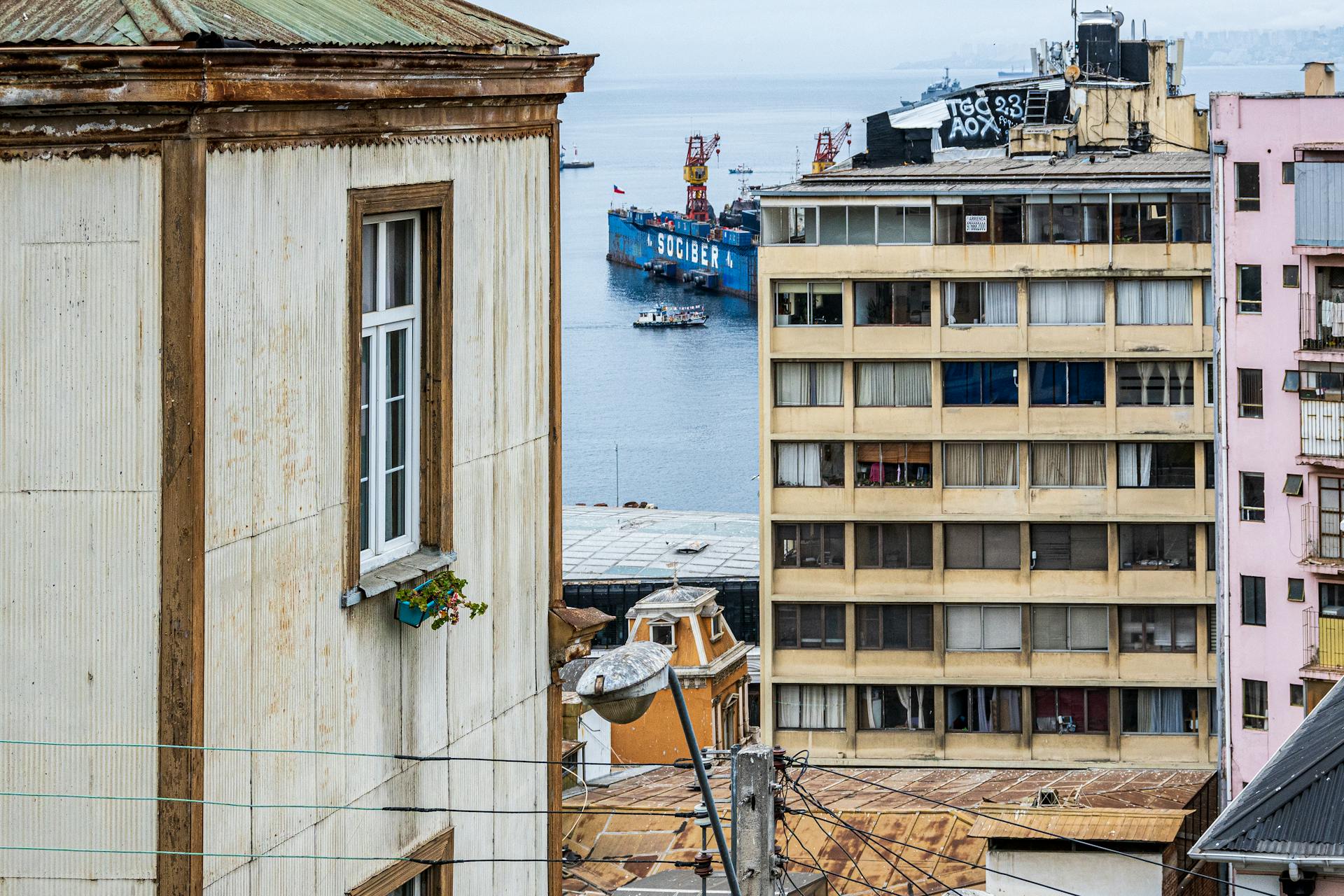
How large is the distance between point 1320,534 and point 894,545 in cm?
1683

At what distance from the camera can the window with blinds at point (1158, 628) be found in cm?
5656

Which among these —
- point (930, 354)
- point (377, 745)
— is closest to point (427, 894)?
point (377, 745)

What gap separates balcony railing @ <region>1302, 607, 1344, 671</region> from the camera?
41281 mm

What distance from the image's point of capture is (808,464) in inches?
2245

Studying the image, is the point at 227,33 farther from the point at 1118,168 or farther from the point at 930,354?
the point at 1118,168

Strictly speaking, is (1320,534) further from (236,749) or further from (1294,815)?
(236,749)

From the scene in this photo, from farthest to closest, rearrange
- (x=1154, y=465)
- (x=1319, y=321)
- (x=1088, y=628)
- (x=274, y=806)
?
(x=1088, y=628) < (x=1154, y=465) < (x=1319, y=321) < (x=274, y=806)

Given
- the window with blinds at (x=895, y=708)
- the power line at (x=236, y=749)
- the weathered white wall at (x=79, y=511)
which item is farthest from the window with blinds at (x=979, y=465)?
the weathered white wall at (x=79, y=511)

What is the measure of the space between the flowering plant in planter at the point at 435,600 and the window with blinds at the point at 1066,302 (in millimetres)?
46964

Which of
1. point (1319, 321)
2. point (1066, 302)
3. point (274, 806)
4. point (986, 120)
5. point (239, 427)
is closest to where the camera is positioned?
point (239, 427)

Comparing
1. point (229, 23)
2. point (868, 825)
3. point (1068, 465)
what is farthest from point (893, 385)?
point (229, 23)

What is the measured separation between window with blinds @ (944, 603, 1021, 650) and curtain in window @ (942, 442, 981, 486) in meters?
3.47

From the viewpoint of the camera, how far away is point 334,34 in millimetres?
9930

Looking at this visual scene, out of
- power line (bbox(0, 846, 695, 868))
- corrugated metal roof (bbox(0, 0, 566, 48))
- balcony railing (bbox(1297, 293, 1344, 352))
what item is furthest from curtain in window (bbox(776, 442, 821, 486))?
corrugated metal roof (bbox(0, 0, 566, 48))
